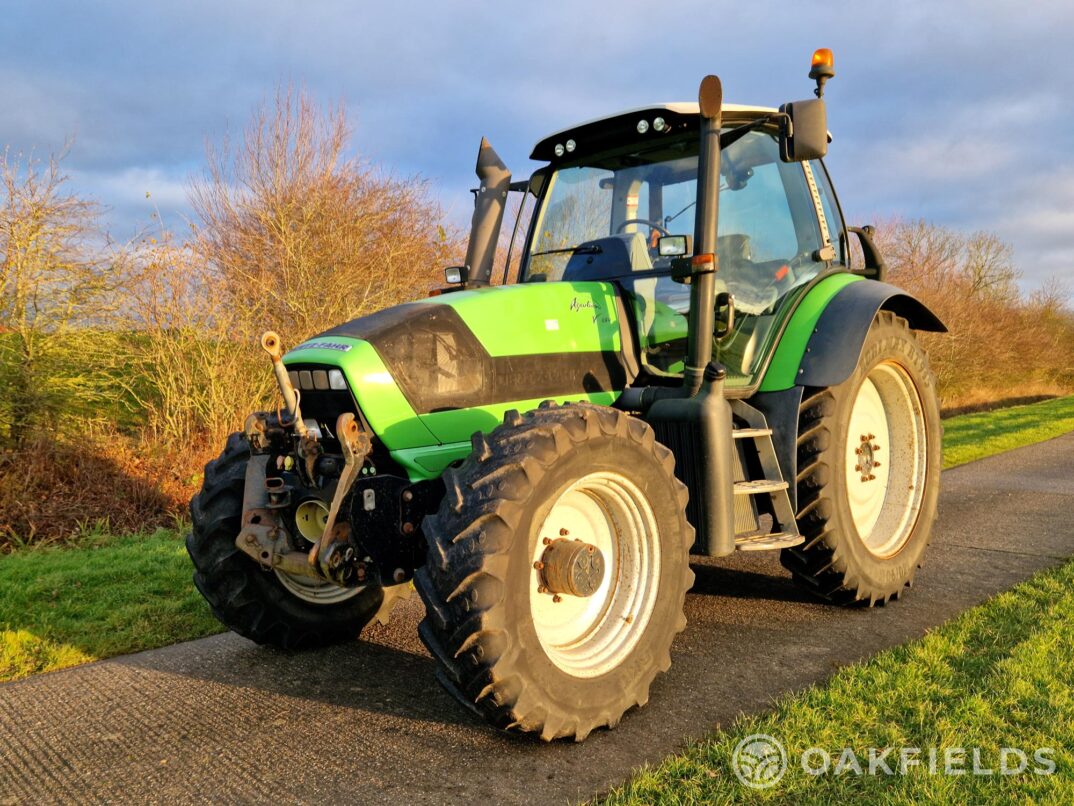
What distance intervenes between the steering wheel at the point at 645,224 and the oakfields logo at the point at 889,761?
2646mm

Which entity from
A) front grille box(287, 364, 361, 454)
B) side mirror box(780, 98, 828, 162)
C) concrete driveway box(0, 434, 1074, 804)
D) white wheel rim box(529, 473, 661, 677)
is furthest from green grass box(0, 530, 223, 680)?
side mirror box(780, 98, 828, 162)

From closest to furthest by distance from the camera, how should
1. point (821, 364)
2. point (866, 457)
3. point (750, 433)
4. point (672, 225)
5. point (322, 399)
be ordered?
point (322, 399) → point (750, 433) → point (821, 364) → point (672, 225) → point (866, 457)

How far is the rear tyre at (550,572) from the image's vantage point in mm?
2766

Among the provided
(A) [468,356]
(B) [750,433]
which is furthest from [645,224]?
(A) [468,356]

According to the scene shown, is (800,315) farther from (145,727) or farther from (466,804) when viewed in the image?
(145,727)

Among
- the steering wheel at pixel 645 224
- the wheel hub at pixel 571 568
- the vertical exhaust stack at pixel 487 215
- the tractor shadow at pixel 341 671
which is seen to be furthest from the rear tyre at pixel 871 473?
the tractor shadow at pixel 341 671

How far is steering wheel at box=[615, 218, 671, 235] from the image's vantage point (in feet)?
14.9

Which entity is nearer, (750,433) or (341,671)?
(341,671)

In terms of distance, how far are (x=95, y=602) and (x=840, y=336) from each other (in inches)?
175

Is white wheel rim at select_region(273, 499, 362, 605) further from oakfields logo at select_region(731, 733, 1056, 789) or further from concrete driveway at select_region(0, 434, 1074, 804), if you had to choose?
oakfields logo at select_region(731, 733, 1056, 789)

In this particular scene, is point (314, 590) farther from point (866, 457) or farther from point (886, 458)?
→ point (886, 458)

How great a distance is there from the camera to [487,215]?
182 inches

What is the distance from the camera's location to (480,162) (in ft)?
15.2

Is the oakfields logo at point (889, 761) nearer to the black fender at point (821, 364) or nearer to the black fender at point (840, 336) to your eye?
the black fender at point (821, 364)
